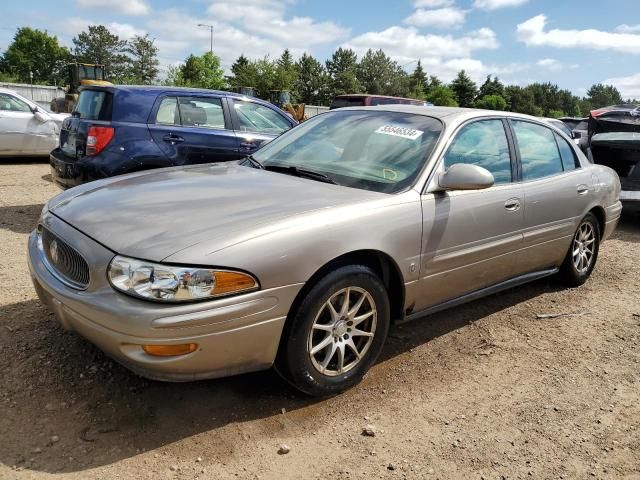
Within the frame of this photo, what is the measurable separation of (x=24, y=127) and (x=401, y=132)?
359 inches

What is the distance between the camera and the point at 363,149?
3.55 meters

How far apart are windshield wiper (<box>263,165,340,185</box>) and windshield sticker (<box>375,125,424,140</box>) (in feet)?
1.83

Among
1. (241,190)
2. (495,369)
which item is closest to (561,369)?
(495,369)

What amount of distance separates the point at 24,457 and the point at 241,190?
165cm

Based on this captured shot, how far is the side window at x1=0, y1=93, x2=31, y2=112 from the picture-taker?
995 centimetres

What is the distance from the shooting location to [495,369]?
3.42 m

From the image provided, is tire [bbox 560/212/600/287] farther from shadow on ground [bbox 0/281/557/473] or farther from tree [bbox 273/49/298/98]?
tree [bbox 273/49/298/98]

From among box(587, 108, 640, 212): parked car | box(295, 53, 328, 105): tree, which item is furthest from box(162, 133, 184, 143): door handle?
box(295, 53, 328, 105): tree

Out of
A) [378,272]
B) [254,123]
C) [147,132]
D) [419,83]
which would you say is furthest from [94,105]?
[419,83]

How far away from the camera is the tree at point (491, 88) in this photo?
8306cm

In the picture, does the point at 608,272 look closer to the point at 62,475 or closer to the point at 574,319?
the point at 574,319

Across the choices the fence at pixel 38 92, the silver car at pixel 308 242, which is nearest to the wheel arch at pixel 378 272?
the silver car at pixel 308 242

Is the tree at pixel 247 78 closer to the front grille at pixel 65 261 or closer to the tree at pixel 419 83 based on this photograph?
the tree at pixel 419 83

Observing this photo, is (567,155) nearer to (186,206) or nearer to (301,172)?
(301,172)
